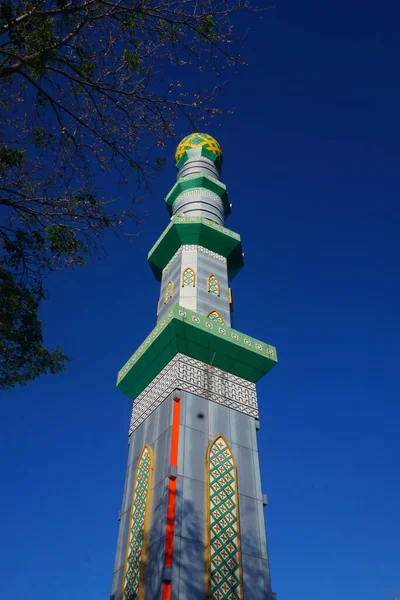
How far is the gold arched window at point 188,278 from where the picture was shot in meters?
13.5

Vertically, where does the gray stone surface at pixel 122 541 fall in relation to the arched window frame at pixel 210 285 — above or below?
below

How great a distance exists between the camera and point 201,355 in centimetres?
1143

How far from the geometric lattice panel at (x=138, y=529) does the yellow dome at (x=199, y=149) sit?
479 inches

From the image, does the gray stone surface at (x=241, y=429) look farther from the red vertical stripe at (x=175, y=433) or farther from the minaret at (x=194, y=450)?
the red vertical stripe at (x=175, y=433)

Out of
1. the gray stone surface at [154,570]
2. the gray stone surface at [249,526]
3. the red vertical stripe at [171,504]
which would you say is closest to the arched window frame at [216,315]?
Result: the red vertical stripe at [171,504]

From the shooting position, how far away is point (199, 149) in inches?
763

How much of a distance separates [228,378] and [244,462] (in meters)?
1.96

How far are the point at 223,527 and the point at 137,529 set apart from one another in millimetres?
1634

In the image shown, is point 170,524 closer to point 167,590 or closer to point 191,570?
point 191,570

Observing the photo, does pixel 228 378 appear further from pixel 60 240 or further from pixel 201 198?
pixel 201 198

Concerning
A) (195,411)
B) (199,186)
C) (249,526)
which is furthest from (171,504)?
(199,186)

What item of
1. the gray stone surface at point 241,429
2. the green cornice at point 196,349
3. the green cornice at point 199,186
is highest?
the green cornice at point 199,186

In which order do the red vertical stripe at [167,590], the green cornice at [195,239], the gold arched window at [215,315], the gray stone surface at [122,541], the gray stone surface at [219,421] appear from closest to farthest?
the red vertical stripe at [167,590] → the gray stone surface at [122,541] → the gray stone surface at [219,421] → the gold arched window at [215,315] → the green cornice at [195,239]

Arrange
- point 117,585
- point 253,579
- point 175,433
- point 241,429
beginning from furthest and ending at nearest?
point 241,429 → point 175,433 → point 117,585 → point 253,579
